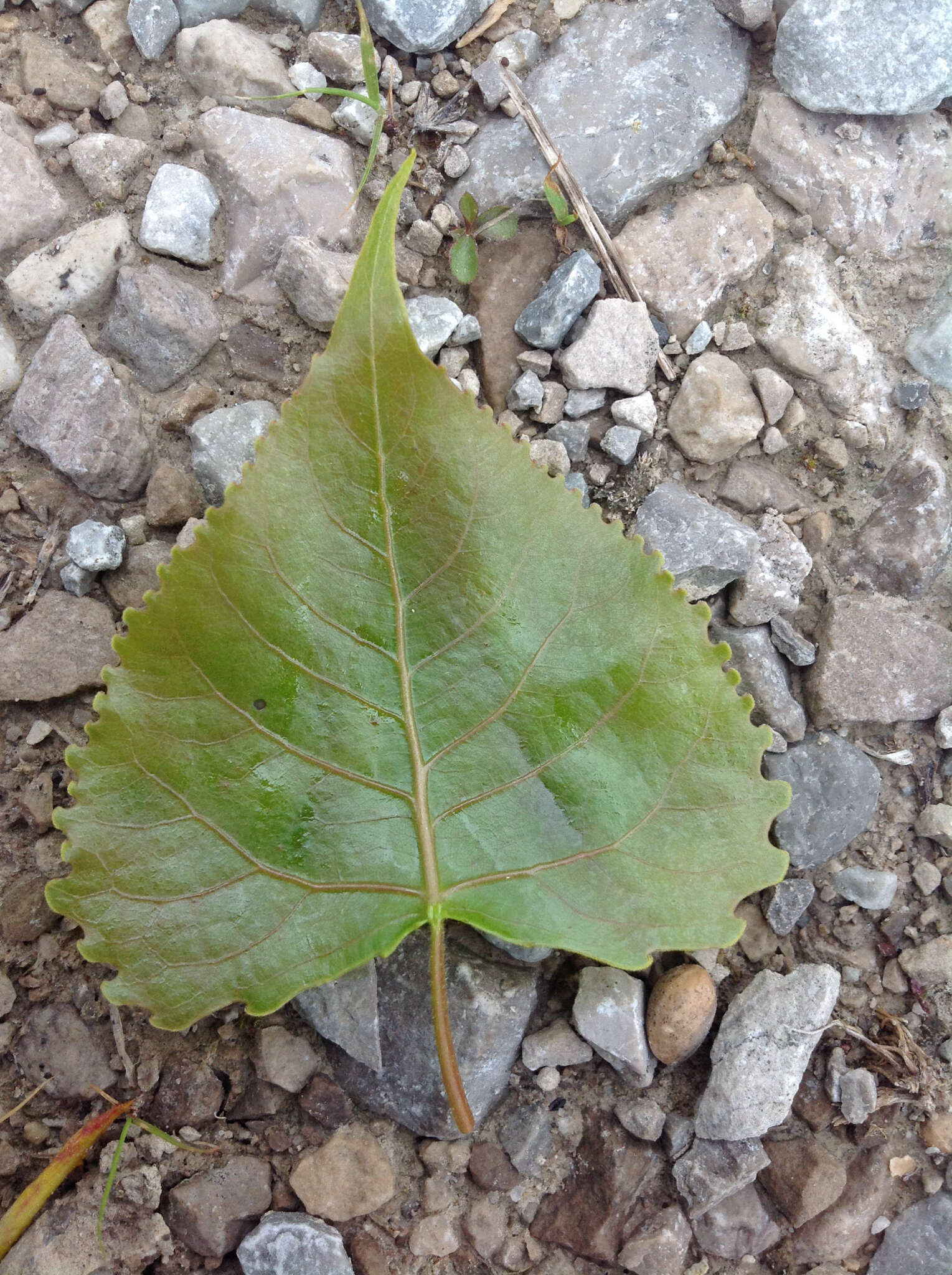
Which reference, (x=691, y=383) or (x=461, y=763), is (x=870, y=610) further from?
(x=461, y=763)

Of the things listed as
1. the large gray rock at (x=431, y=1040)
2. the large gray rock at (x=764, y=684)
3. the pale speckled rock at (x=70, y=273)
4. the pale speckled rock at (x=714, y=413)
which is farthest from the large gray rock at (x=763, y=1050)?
the pale speckled rock at (x=70, y=273)

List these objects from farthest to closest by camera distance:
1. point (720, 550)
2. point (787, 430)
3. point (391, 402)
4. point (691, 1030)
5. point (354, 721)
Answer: point (787, 430), point (720, 550), point (691, 1030), point (354, 721), point (391, 402)

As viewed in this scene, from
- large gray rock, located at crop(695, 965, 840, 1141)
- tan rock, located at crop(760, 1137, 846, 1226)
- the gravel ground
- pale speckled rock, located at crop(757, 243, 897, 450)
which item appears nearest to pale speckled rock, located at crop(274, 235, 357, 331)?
the gravel ground

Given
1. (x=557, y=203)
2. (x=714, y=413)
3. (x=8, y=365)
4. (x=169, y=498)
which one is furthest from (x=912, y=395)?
(x=8, y=365)

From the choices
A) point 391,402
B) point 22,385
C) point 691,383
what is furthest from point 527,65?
point 22,385

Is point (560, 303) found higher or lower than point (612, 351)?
higher

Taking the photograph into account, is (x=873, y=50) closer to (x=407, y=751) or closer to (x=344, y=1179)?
(x=407, y=751)
